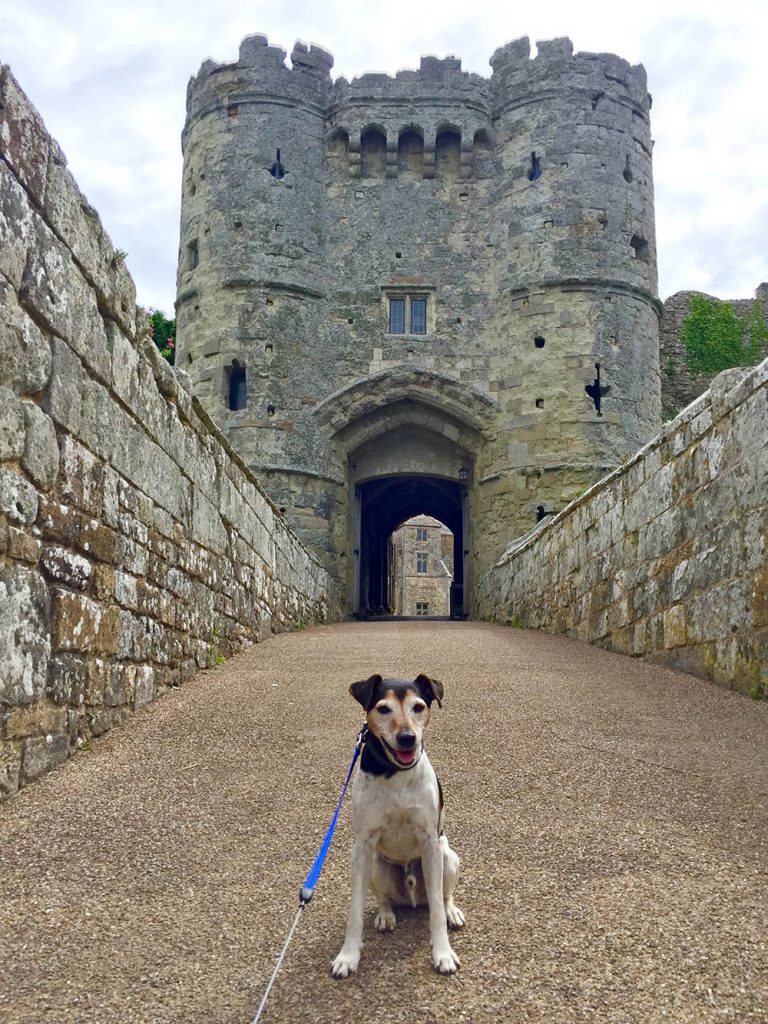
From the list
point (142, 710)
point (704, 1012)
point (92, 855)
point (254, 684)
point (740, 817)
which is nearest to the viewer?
point (704, 1012)

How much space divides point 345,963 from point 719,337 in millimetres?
23078

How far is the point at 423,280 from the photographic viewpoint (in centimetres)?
1975

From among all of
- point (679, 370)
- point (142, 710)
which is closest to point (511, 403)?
point (679, 370)

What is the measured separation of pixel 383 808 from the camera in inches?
92.9

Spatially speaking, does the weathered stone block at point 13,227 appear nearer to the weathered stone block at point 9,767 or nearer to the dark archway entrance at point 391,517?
the weathered stone block at point 9,767

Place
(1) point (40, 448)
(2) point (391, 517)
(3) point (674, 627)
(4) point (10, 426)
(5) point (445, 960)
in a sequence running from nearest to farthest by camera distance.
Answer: (5) point (445, 960) → (4) point (10, 426) → (1) point (40, 448) → (3) point (674, 627) → (2) point (391, 517)

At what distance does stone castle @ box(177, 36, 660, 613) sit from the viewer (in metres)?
18.7

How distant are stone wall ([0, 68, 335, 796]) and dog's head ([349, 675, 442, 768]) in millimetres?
1663

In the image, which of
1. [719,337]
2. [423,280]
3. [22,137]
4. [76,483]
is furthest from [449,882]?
[719,337]

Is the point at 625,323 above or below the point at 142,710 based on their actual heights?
above

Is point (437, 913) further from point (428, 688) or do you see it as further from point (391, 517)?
point (391, 517)

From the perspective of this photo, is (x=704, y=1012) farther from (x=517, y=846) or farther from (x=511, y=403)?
(x=511, y=403)

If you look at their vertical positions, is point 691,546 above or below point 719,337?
below

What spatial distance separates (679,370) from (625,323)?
442 cm
